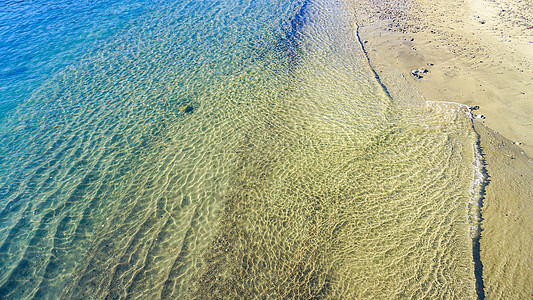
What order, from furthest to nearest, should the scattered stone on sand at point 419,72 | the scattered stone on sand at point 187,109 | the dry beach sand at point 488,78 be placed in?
the scattered stone on sand at point 419,72 → the scattered stone on sand at point 187,109 → the dry beach sand at point 488,78

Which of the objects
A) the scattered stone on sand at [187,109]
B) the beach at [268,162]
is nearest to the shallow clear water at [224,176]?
the beach at [268,162]

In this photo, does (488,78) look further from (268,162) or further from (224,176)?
(224,176)

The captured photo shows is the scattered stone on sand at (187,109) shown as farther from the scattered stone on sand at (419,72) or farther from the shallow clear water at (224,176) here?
the scattered stone on sand at (419,72)

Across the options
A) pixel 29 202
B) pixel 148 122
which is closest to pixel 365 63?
pixel 148 122

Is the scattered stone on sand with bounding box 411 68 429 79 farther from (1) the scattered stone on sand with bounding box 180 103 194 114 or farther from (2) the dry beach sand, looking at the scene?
(1) the scattered stone on sand with bounding box 180 103 194 114

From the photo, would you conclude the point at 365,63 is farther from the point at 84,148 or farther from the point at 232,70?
the point at 84,148

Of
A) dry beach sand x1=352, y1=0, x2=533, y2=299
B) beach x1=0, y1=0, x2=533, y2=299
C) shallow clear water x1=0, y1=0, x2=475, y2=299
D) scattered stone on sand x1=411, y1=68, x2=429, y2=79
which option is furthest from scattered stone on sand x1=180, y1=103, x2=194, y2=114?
scattered stone on sand x1=411, y1=68, x2=429, y2=79

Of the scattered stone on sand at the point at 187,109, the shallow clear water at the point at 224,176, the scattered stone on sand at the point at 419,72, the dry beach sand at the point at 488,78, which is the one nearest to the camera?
the shallow clear water at the point at 224,176
